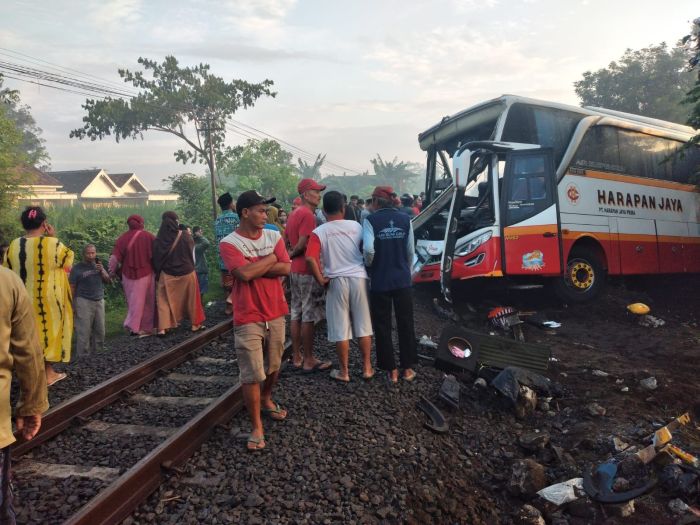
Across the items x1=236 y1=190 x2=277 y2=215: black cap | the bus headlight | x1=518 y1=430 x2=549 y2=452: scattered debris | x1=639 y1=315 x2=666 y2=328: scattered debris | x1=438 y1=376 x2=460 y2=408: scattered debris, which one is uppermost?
x1=236 y1=190 x2=277 y2=215: black cap

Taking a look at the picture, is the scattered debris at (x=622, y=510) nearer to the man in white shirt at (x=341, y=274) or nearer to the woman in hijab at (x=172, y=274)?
the man in white shirt at (x=341, y=274)

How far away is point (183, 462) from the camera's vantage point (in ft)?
11.6

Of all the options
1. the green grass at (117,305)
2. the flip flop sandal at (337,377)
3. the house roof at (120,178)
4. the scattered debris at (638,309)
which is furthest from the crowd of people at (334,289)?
the house roof at (120,178)

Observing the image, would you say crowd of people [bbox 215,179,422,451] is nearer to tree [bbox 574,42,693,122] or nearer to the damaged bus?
→ the damaged bus

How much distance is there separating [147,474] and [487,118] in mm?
7526

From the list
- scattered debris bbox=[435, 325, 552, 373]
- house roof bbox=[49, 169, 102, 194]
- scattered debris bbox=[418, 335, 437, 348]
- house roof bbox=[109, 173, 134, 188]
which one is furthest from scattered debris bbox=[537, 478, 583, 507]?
house roof bbox=[109, 173, 134, 188]

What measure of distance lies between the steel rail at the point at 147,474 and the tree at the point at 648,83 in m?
31.7

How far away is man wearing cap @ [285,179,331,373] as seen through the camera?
16.9 ft

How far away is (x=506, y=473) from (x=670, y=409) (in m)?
2.24

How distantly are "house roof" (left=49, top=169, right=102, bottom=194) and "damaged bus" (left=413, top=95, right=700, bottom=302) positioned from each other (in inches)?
1734

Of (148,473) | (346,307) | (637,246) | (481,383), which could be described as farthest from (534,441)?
(637,246)

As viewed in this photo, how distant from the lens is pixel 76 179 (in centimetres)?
4581

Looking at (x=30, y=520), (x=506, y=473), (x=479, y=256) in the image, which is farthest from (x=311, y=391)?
(x=479, y=256)

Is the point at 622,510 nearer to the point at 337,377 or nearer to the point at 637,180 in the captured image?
the point at 337,377
